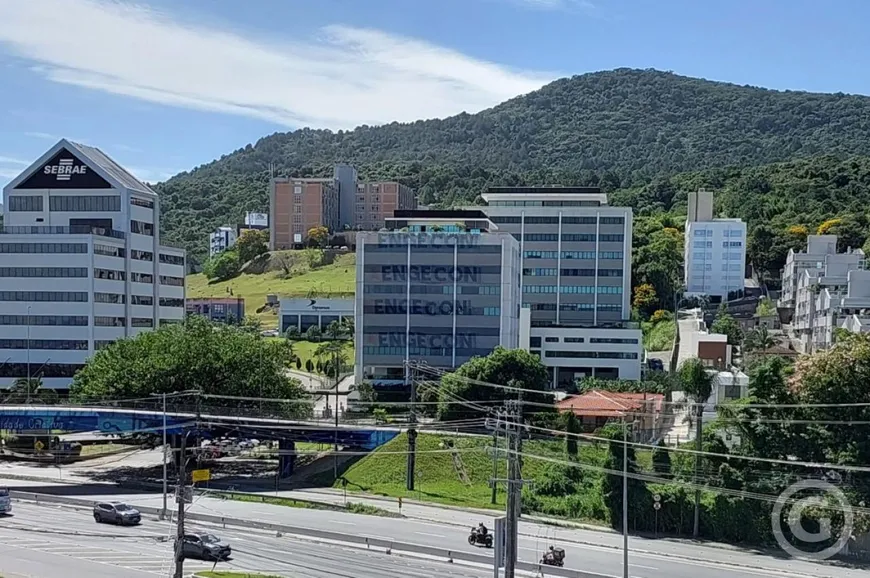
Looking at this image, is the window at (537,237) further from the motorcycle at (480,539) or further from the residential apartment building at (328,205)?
the residential apartment building at (328,205)

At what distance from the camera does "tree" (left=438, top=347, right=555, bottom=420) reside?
59.1 metres

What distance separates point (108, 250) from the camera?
2955 inches

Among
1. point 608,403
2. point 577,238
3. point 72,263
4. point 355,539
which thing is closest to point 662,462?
point 608,403

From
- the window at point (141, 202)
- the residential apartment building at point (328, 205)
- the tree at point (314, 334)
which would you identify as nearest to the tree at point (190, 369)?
the window at point (141, 202)

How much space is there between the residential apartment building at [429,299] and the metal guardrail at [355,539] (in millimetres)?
37311

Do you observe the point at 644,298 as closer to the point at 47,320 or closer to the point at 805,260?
the point at 805,260

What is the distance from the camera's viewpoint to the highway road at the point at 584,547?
3269 centimetres

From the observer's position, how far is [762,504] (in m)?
38.2

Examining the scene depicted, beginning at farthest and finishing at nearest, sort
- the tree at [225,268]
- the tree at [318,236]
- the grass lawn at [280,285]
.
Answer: the tree at [225,268] < the tree at [318,236] < the grass lawn at [280,285]

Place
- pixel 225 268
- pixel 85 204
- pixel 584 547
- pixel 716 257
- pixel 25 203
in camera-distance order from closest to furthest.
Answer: pixel 584 547 < pixel 25 203 < pixel 85 204 < pixel 716 257 < pixel 225 268

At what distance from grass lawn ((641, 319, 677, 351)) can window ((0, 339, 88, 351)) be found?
60195 millimetres

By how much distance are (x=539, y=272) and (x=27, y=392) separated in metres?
54.4

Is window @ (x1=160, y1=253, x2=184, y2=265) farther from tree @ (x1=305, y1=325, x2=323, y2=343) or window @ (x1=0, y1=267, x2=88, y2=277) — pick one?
tree @ (x1=305, y1=325, x2=323, y2=343)

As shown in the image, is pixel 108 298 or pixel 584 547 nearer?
pixel 584 547
